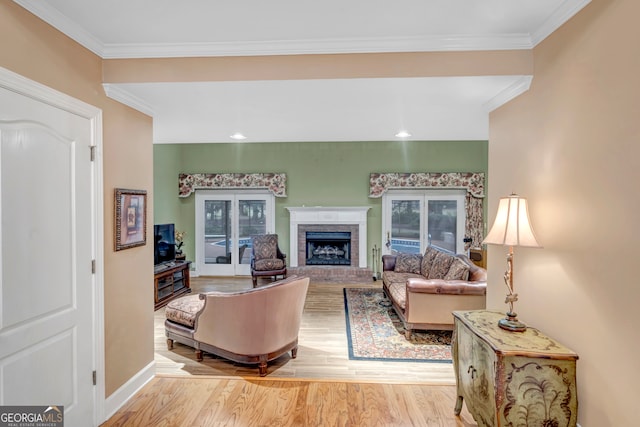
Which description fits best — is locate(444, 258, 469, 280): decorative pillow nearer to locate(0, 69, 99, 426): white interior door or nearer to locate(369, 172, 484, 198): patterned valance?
locate(369, 172, 484, 198): patterned valance

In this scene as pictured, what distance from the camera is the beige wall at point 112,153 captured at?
5.31 ft

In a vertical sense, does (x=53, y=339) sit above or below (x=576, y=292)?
below

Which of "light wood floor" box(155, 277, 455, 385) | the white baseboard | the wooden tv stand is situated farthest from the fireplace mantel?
the white baseboard

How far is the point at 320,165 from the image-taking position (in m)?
6.52

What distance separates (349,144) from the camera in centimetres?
650

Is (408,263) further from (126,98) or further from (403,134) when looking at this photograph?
(126,98)

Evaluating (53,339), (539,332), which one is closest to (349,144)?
(539,332)

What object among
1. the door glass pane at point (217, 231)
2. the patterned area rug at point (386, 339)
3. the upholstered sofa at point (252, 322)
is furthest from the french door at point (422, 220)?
the upholstered sofa at point (252, 322)

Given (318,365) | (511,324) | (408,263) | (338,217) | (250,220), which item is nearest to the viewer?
(511,324)

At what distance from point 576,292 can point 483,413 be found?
2.81ft

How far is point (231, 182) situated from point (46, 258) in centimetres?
484

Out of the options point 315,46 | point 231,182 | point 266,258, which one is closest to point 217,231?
point 231,182

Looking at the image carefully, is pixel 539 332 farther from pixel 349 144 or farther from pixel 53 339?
pixel 349 144

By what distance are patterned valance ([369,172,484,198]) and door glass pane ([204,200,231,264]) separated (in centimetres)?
328
